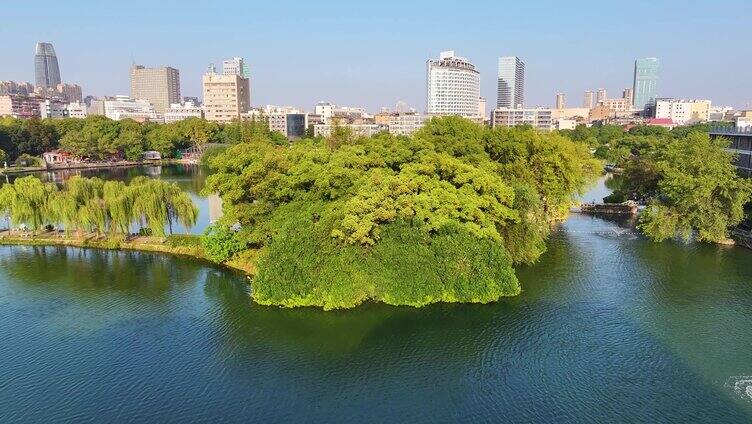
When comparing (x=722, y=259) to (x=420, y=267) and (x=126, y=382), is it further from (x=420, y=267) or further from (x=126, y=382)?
(x=126, y=382)

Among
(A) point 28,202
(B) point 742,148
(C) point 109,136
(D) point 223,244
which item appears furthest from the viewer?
(C) point 109,136

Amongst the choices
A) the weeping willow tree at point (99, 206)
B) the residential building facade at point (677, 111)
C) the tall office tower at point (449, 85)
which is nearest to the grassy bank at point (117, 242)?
the weeping willow tree at point (99, 206)

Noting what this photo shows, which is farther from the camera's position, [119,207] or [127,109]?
[127,109]

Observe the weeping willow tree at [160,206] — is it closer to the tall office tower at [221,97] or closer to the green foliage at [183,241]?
the green foliage at [183,241]

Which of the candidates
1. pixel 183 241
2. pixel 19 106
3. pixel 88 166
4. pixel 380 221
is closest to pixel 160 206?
pixel 183 241

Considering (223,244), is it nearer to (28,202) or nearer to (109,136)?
(28,202)

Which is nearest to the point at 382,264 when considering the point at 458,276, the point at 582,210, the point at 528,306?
the point at 458,276

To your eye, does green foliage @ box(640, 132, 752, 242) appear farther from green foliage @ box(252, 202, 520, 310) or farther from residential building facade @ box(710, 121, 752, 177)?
green foliage @ box(252, 202, 520, 310)

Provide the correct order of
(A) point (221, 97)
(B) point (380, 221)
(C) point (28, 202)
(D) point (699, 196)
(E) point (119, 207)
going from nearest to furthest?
(B) point (380, 221) < (E) point (119, 207) < (D) point (699, 196) < (C) point (28, 202) < (A) point (221, 97)

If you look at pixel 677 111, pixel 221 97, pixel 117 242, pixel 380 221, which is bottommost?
pixel 117 242
